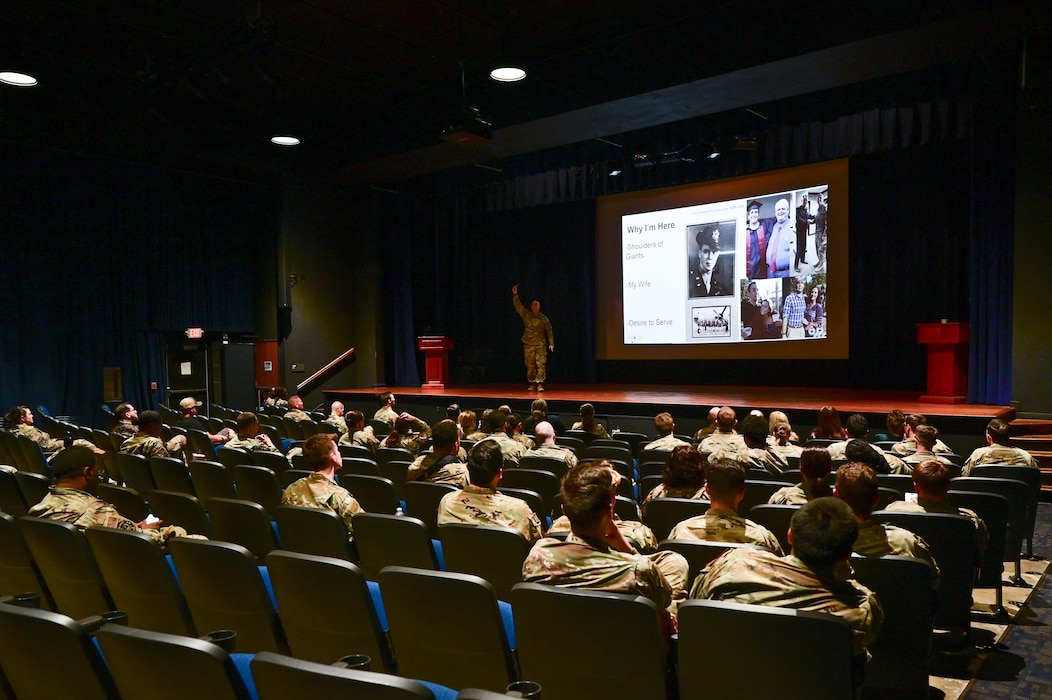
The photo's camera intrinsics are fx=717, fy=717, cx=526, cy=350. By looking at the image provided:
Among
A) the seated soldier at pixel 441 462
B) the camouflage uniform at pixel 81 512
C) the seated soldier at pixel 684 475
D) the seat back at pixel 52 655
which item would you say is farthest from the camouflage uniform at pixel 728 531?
the camouflage uniform at pixel 81 512

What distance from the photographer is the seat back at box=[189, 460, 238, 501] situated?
4.91 metres

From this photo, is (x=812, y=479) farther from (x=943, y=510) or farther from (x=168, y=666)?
(x=168, y=666)

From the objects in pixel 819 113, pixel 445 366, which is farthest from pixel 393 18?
pixel 445 366

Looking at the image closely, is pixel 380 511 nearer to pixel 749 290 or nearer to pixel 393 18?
pixel 393 18

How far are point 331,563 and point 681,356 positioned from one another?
432 inches

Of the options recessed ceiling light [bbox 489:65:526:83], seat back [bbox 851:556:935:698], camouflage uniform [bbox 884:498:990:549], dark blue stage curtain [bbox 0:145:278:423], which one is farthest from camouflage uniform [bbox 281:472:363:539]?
dark blue stage curtain [bbox 0:145:278:423]

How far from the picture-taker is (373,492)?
4371 millimetres

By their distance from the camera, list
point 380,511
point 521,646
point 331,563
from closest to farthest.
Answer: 1. point 521,646
2. point 331,563
3. point 380,511

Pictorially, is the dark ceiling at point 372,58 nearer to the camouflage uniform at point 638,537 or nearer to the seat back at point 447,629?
the camouflage uniform at point 638,537

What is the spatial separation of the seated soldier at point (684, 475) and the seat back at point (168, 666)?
253 centimetres

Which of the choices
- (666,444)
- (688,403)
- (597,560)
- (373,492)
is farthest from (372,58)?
(597,560)

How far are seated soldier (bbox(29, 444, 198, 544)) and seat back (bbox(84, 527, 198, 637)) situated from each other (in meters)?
0.63

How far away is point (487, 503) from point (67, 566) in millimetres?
1803

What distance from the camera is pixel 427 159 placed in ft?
41.8
